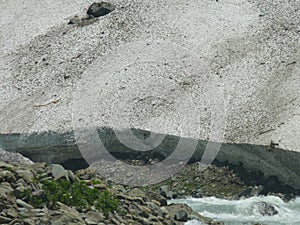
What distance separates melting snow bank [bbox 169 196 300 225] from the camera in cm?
2566

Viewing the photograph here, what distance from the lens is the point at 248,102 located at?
3338 centimetres

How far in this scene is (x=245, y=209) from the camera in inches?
1051

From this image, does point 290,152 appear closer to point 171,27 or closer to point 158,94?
point 158,94

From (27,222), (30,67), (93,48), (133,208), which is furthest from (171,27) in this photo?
(27,222)

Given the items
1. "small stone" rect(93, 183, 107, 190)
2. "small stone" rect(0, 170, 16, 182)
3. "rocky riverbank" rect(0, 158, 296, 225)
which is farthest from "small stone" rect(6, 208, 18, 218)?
"small stone" rect(93, 183, 107, 190)

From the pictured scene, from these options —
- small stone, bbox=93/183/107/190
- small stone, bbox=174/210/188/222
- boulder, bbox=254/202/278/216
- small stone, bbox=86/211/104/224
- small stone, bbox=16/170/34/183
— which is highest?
small stone, bbox=16/170/34/183

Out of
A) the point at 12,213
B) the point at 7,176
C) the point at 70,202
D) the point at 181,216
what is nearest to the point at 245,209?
the point at 181,216

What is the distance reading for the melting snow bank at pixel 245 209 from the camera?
25.7 metres

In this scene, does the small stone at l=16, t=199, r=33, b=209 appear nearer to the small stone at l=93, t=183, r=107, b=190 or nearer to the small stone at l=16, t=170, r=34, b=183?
the small stone at l=16, t=170, r=34, b=183

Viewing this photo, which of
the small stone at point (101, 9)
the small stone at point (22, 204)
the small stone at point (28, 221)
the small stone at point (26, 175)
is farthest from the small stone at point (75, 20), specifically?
the small stone at point (28, 221)

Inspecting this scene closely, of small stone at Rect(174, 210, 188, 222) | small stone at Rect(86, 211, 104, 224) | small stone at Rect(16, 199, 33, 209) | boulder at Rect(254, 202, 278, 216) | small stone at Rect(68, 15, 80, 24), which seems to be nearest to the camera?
small stone at Rect(16, 199, 33, 209)

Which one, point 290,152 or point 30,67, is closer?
point 290,152

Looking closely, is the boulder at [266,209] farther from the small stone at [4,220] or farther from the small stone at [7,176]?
the small stone at [4,220]

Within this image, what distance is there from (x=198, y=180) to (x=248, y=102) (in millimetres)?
5336
